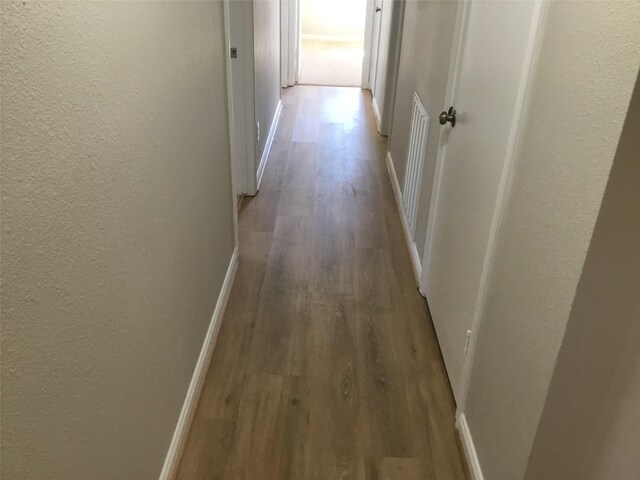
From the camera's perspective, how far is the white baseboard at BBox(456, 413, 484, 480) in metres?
1.77

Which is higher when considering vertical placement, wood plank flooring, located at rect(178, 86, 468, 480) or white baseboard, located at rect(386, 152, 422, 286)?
white baseboard, located at rect(386, 152, 422, 286)

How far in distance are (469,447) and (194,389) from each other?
94 cm

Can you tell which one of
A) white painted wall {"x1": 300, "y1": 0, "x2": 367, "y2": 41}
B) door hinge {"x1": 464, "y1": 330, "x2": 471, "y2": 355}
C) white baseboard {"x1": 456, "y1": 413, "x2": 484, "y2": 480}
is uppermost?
white painted wall {"x1": 300, "y1": 0, "x2": 367, "y2": 41}

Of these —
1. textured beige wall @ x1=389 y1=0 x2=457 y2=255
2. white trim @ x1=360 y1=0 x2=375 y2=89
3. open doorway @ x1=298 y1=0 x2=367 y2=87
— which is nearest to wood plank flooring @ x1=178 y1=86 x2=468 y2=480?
textured beige wall @ x1=389 y1=0 x2=457 y2=255

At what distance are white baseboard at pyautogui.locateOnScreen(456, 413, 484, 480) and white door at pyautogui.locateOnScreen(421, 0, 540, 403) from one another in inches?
3.3

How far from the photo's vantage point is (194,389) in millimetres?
2062

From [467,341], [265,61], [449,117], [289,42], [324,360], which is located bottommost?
[324,360]

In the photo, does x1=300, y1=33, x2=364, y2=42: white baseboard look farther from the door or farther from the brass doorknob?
the brass doorknob

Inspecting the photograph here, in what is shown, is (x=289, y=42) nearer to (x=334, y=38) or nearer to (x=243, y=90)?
(x=243, y=90)

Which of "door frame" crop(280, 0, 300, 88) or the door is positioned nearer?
the door

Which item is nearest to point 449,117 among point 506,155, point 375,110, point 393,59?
point 506,155

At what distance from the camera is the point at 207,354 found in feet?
7.45

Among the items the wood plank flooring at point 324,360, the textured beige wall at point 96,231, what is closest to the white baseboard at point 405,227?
the wood plank flooring at point 324,360

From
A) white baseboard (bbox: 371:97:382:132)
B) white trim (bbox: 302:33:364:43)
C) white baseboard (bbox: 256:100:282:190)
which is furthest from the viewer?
white trim (bbox: 302:33:364:43)
